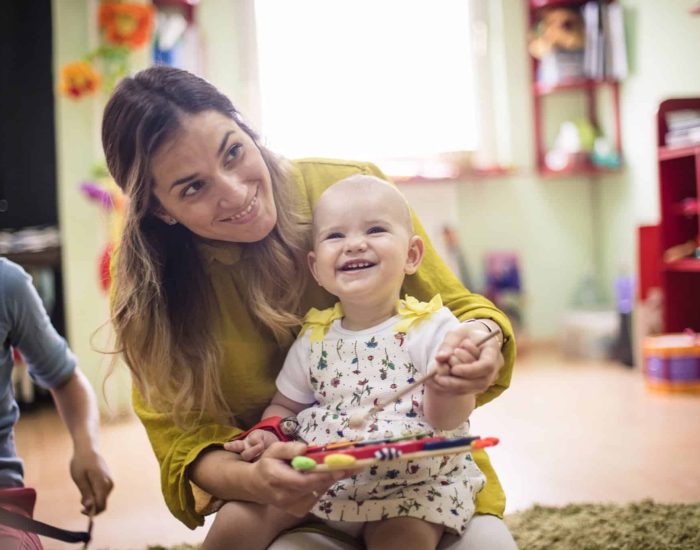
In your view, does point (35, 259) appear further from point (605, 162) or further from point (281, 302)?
point (605, 162)

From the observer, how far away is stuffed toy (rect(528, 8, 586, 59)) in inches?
173

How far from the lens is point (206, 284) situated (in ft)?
4.33

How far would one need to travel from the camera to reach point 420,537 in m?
1.05

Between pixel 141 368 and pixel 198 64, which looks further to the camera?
pixel 198 64

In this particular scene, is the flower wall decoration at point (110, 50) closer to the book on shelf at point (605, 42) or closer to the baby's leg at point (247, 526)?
the book on shelf at point (605, 42)

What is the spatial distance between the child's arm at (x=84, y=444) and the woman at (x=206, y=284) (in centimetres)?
17

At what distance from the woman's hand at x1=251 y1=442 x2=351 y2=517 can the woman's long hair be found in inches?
10.2

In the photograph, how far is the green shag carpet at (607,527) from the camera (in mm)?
1694

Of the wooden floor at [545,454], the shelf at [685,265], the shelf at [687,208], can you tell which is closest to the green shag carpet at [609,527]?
the wooden floor at [545,454]

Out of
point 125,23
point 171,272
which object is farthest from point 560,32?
point 171,272

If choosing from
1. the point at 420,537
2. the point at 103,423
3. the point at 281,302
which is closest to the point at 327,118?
the point at 103,423

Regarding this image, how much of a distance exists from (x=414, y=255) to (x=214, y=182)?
0.33m

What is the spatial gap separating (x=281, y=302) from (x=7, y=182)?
327 centimetres

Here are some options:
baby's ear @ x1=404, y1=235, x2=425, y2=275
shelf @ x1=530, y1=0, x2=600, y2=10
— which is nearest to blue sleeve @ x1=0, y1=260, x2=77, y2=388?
baby's ear @ x1=404, y1=235, x2=425, y2=275
